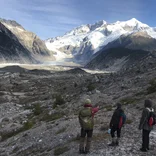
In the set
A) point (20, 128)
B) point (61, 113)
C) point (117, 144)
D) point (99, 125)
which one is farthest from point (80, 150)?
point (61, 113)

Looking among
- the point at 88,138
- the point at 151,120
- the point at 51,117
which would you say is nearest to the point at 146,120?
the point at 151,120

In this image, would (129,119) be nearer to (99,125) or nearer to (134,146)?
(99,125)

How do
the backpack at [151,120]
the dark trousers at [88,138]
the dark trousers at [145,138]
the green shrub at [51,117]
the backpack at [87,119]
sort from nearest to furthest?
the backpack at [151,120], the dark trousers at [145,138], the backpack at [87,119], the dark trousers at [88,138], the green shrub at [51,117]

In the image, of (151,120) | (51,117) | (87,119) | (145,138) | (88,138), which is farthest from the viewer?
(51,117)

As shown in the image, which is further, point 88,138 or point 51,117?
point 51,117

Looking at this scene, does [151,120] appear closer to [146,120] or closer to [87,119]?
[146,120]

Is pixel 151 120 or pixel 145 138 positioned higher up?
pixel 151 120

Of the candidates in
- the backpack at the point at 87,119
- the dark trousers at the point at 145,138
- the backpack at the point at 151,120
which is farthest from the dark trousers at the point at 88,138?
the backpack at the point at 151,120

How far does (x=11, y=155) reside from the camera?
20.5 metres

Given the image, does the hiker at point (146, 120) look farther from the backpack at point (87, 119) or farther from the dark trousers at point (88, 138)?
the dark trousers at point (88, 138)

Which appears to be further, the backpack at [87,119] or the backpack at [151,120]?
the backpack at [87,119]

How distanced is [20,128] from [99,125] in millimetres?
13079

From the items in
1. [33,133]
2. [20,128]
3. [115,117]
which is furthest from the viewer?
[20,128]

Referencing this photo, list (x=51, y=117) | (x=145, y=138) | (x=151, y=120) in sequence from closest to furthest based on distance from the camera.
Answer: (x=151, y=120) → (x=145, y=138) → (x=51, y=117)
